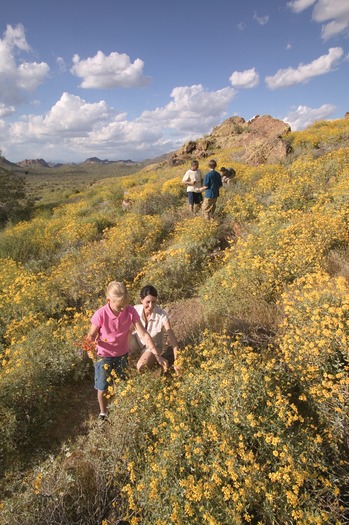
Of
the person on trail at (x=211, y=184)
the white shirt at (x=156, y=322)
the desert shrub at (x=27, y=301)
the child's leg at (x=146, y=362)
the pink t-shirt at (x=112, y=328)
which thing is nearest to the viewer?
the pink t-shirt at (x=112, y=328)

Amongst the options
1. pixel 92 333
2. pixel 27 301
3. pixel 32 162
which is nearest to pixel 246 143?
pixel 27 301

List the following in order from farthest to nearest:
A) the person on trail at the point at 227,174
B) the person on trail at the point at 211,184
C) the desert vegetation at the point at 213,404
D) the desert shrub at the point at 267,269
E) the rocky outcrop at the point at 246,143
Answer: the rocky outcrop at the point at 246,143 < the person on trail at the point at 227,174 < the person on trail at the point at 211,184 < the desert shrub at the point at 267,269 < the desert vegetation at the point at 213,404

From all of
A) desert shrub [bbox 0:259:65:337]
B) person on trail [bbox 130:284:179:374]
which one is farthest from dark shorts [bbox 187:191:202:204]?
person on trail [bbox 130:284:179:374]

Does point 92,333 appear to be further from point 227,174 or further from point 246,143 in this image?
point 246,143

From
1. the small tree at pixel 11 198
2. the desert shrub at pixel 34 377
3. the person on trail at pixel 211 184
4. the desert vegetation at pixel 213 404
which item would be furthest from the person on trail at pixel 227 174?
the small tree at pixel 11 198

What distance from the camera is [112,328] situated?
3896 millimetres

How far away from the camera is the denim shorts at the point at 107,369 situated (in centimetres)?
389

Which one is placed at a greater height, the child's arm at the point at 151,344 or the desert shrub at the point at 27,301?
the child's arm at the point at 151,344

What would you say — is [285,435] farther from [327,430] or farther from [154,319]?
[154,319]

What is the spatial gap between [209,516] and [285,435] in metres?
0.94

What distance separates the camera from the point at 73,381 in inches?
189

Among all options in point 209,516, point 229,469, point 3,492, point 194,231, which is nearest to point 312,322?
point 229,469

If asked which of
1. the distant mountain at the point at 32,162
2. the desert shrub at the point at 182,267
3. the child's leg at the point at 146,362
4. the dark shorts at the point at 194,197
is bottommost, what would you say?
the child's leg at the point at 146,362

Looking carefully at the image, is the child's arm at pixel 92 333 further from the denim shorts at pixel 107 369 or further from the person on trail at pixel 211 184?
the person on trail at pixel 211 184
